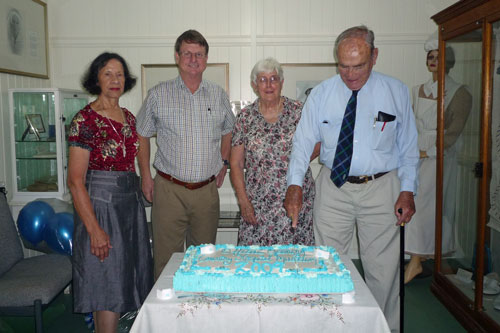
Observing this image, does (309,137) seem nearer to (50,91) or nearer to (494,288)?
(494,288)

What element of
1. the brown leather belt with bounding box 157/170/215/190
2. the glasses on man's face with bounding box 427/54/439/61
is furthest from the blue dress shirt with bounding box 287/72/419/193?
the glasses on man's face with bounding box 427/54/439/61

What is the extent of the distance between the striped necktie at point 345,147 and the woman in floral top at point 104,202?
3.44 ft

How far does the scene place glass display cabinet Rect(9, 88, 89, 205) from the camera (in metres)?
3.60

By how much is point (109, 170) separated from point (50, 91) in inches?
78.2

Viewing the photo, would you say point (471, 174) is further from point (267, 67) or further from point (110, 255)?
point (110, 255)

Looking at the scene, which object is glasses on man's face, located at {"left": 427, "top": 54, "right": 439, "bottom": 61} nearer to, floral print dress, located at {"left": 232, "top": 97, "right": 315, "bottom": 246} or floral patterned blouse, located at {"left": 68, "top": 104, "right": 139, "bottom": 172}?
floral print dress, located at {"left": 232, "top": 97, "right": 315, "bottom": 246}

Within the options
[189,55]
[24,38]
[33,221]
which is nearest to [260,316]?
[189,55]

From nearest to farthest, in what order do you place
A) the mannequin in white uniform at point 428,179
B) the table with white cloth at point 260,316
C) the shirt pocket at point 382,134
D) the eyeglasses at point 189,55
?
the table with white cloth at point 260,316 → the shirt pocket at point 382,134 → the eyeglasses at point 189,55 → the mannequin in white uniform at point 428,179

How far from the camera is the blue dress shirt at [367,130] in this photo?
2166 millimetres

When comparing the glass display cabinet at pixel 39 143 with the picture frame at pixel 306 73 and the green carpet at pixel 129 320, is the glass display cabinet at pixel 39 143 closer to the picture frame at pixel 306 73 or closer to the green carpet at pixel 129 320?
the green carpet at pixel 129 320

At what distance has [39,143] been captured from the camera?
3.77 m

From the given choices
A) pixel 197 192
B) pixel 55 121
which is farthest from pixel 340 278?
pixel 55 121

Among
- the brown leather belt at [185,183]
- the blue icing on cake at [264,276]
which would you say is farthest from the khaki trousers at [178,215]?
the blue icing on cake at [264,276]

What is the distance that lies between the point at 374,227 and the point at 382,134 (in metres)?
0.48
